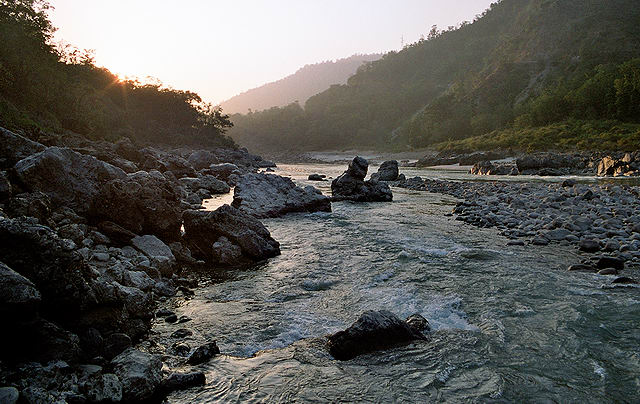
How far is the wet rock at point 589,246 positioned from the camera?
9.62 metres

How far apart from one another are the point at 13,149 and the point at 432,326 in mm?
10693

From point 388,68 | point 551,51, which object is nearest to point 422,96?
point 388,68

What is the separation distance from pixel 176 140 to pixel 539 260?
214 ft

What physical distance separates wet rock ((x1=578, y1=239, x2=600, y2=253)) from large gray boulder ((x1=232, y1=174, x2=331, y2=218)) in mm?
9875

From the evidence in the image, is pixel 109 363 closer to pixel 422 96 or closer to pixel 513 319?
pixel 513 319

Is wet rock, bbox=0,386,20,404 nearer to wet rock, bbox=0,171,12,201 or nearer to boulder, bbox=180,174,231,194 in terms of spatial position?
wet rock, bbox=0,171,12,201

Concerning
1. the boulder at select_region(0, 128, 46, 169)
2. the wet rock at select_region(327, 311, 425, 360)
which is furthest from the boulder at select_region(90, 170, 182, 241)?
the wet rock at select_region(327, 311, 425, 360)

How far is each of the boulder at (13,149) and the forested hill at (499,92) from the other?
4996cm

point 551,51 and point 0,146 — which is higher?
point 551,51

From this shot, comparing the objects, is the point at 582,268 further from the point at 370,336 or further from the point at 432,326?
the point at 370,336

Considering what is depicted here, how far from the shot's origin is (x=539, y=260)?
30.0 feet

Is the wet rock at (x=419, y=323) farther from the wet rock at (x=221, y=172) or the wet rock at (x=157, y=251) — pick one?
the wet rock at (x=221, y=172)

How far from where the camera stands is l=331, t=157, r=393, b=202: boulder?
21.1 metres

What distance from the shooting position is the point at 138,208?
941 centimetres
